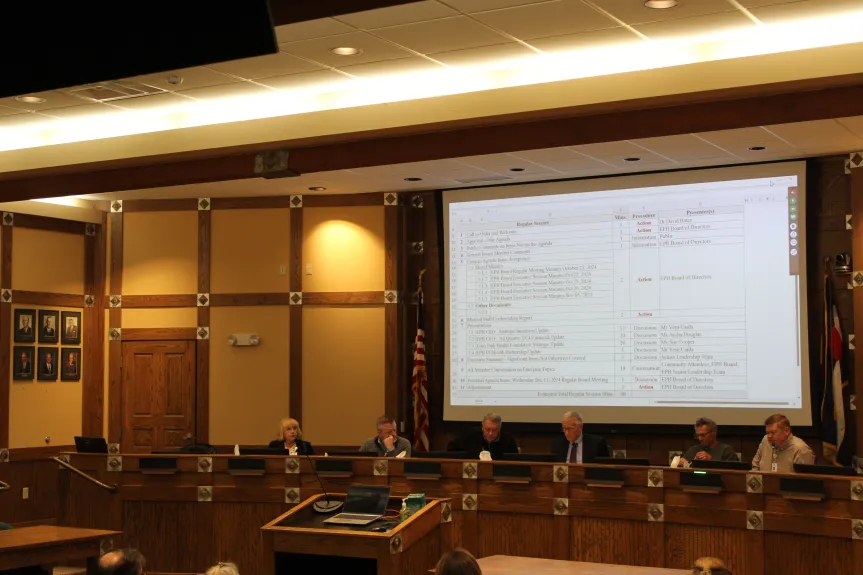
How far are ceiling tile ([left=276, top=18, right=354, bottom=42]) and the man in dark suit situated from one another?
3690mm

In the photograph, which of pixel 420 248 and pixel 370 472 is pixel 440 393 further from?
pixel 370 472

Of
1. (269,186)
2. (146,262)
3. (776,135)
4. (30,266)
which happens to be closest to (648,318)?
(776,135)

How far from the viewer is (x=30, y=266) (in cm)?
1017

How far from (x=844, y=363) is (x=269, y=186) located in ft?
17.3

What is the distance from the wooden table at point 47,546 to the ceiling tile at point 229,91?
10.3 feet

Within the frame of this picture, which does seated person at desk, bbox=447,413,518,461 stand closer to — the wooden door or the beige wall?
the beige wall

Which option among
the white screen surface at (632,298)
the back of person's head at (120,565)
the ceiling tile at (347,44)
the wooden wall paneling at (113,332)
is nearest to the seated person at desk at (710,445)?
the white screen surface at (632,298)

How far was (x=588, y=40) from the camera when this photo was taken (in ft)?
20.5

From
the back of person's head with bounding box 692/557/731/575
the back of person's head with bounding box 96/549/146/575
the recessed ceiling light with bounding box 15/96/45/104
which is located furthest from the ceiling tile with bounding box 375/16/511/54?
the back of person's head with bounding box 692/557/731/575

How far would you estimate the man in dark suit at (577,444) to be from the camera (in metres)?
8.20

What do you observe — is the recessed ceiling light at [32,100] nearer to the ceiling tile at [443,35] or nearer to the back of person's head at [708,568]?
the ceiling tile at [443,35]

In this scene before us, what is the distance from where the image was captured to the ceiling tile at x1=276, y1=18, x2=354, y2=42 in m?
5.88

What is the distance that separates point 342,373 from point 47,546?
4716mm

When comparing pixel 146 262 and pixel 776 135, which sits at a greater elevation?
pixel 776 135
